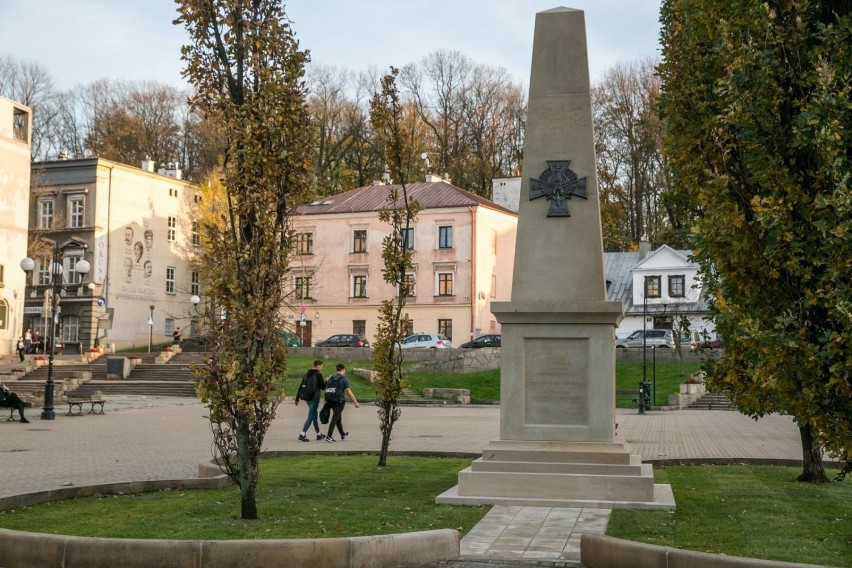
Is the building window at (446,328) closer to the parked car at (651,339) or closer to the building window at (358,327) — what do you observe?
the building window at (358,327)

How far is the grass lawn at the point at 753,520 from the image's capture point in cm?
891

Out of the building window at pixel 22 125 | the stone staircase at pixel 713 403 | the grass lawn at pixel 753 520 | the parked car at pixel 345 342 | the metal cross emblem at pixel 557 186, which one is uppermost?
the building window at pixel 22 125

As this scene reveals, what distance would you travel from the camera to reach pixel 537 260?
43.2 feet

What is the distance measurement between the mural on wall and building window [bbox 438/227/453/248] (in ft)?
63.2

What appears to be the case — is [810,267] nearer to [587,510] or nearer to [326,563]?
[587,510]

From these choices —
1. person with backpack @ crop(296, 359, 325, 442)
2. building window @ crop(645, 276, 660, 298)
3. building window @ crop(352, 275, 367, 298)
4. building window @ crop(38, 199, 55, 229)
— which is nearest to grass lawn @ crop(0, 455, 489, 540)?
person with backpack @ crop(296, 359, 325, 442)

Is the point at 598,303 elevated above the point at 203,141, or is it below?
below

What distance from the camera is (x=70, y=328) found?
65.8 meters

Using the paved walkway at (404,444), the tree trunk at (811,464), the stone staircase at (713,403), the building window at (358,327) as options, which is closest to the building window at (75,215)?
the building window at (358,327)

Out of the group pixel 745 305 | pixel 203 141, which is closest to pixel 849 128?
pixel 745 305

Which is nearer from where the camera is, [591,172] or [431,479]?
[591,172]

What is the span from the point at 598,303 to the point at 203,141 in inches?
2550

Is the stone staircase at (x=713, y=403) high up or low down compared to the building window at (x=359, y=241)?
down

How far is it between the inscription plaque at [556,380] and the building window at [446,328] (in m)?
53.3
